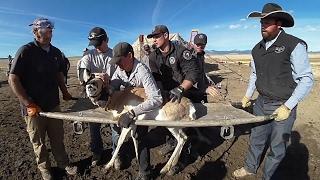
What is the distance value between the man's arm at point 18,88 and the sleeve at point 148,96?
1.65 metres

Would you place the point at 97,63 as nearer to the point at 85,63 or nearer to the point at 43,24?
the point at 85,63

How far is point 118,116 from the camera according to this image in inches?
193

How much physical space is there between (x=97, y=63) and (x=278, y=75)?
305cm

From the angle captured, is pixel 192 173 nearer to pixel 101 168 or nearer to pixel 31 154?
pixel 101 168

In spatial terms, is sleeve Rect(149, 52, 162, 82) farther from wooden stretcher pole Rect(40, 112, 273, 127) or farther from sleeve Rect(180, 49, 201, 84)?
wooden stretcher pole Rect(40, 112, 273, 127)

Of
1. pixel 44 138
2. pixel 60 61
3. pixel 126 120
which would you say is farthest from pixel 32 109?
pixel 126 120

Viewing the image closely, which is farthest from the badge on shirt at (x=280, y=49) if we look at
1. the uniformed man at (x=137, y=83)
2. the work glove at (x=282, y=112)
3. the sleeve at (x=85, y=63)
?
the sleeve at (x=85, y=63)

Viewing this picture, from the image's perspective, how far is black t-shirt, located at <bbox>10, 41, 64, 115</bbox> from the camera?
4754 mm

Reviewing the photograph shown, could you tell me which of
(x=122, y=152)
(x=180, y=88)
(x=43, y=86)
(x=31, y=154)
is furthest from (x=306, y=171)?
(x=31, y=154)

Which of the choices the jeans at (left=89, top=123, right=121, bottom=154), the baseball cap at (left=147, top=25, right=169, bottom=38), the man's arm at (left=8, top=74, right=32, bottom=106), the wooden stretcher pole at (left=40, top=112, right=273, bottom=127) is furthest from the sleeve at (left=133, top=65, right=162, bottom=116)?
the man's arm at (left=8, top=74, right=32, bottom=106)

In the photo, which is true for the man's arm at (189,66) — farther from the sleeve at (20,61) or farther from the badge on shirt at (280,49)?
the sleeve at (20,61)

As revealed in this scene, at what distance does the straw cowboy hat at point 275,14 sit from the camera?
4.56m

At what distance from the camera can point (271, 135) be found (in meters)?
5.12

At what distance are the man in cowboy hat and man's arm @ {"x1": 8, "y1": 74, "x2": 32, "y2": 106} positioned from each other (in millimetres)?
3614
